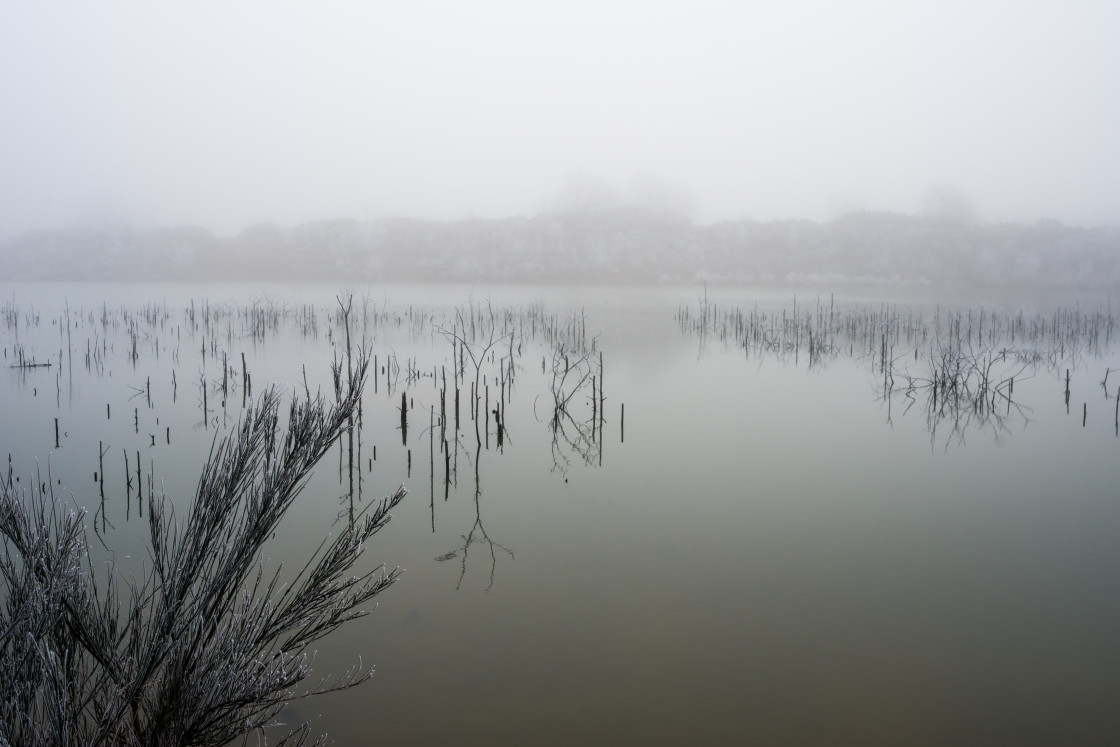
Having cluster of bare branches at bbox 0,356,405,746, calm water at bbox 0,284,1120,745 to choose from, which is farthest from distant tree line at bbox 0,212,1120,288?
cluster of bare branches at bbox 0,356,405,746

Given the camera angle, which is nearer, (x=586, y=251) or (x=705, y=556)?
(x=705, y=556)

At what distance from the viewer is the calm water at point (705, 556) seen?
251 centimetres

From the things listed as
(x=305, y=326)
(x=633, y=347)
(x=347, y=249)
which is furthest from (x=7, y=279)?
(x=633, y=347)

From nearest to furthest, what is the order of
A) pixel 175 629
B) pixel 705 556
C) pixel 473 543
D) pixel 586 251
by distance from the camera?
pixel 175 629 → pixel 705 556 → pixel 473 543 → pixel 586 251

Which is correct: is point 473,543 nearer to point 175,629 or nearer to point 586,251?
point 175,629

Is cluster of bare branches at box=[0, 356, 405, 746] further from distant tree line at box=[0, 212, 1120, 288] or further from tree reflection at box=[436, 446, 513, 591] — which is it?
distant tree line at box=[0, 212, 1120, 288]

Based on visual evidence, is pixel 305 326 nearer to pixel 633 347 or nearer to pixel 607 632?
pixel 633 347

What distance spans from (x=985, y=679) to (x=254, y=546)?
2.52 m

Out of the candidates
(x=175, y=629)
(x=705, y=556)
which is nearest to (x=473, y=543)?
(x=705, y=556)

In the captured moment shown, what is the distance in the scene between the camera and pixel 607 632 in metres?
2.99

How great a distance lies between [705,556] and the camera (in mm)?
3795

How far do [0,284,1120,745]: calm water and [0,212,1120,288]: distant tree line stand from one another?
1647 inches

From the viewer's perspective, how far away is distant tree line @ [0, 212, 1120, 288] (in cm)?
4641

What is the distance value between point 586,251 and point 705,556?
52910mm
